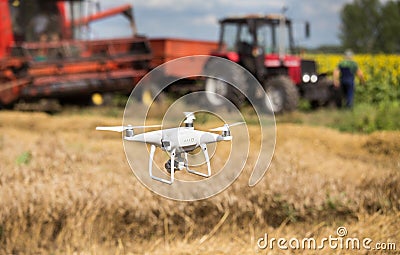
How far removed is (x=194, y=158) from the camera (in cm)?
171

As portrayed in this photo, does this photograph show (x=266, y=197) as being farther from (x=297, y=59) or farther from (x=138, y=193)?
(x=297, y=59)

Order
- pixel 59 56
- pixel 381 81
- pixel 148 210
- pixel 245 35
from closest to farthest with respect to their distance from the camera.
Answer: pixel 148 210 < pixel 245 35 < pixel 59 56 < pixel 381 81

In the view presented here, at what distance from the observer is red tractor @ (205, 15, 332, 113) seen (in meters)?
10.6

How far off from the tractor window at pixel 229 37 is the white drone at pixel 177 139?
12478 mm

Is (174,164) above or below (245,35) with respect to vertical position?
below

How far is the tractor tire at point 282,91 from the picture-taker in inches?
440

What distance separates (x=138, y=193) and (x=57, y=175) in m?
0.77

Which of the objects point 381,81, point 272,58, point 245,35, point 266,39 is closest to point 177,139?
point 272,58

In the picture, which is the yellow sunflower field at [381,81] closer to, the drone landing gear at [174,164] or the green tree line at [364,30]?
the green tree line at [364,30]

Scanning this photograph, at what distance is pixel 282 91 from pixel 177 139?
9.88 metres

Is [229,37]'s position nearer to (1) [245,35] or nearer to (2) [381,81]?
(1) [245,35]

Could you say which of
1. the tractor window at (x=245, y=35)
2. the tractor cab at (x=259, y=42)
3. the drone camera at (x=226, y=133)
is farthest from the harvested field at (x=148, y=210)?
the tractor window at (x=245, y=35)

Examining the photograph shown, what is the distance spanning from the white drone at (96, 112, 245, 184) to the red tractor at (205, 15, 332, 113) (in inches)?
288

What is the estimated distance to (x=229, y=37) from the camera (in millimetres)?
14633
